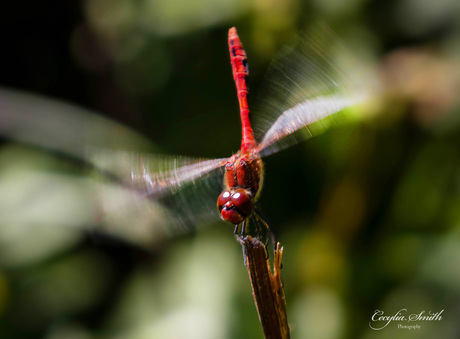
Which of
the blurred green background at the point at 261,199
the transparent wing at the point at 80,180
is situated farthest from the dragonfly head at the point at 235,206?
the blurred green background at the point at 261,199

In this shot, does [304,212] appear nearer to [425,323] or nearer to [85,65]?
[425,323]

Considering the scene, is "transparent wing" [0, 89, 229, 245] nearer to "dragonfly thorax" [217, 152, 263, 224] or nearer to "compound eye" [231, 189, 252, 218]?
"dragonfly thorax" [217, 152, 263, 224]

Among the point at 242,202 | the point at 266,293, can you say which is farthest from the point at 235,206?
the point at 266,293

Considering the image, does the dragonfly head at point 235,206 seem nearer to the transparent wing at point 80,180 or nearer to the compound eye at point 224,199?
the compound eye at point 224,199

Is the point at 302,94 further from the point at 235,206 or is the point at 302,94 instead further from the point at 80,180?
the point at 80,180

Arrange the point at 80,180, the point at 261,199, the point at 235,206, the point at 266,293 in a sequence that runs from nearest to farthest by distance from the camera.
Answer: the point at 266,293, the point at 235,206, the point at 261,199, the point at 80,180

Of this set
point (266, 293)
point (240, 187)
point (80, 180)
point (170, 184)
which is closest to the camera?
point (266, 293)

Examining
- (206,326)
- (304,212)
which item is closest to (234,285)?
(206,326)
